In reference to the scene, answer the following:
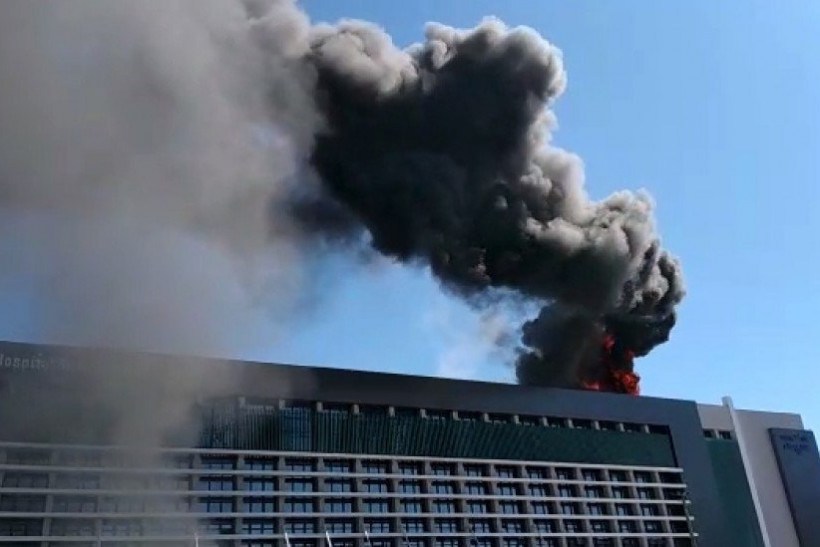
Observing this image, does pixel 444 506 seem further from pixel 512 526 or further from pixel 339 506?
A: pixel 339 506

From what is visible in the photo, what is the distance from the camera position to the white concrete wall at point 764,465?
50.2m

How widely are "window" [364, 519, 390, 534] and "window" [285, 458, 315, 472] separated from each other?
10.0 ft

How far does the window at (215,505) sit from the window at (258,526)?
83 centimetres

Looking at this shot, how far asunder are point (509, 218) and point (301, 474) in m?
17.4

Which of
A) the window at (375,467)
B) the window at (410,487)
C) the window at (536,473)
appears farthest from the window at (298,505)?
the window at (536,473)

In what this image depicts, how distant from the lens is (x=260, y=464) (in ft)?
115

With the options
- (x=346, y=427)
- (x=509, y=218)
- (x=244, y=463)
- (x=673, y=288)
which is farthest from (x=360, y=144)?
(x=673, y=288)

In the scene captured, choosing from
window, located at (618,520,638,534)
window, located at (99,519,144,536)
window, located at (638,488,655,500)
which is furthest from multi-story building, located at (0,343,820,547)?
window, located at (638,488,655,500)

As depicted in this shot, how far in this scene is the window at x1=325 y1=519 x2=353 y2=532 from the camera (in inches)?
1385

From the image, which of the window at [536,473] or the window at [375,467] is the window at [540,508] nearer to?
the window at [536,473]

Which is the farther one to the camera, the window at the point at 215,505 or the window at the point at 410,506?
the window at the point at 410,506

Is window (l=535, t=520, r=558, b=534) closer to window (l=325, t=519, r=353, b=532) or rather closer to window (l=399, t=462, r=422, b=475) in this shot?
window (l=399, t=462, r=422, b=475)

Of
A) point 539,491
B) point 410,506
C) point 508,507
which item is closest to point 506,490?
point 508,507

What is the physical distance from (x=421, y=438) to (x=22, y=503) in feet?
52.4
